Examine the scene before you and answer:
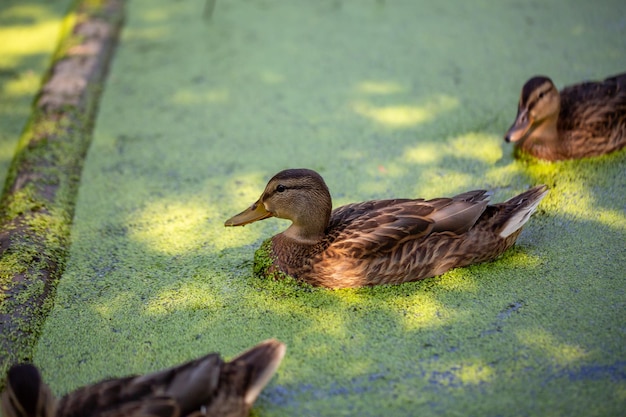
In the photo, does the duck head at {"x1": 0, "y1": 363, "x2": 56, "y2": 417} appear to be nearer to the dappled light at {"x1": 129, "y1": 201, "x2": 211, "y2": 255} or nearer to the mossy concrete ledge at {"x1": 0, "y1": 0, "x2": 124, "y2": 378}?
the mossy concrete ledge at {"x1": 0, "y1": 0, "x2": 124, "y2": 378}

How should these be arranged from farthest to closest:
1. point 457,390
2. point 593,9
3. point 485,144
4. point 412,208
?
point 593,9 → point 485,144 → point 412,208 → point 457,390

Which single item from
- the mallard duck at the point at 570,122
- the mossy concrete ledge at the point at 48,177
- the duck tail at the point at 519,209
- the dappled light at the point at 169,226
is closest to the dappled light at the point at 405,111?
the mallard duck at the point at 570,122

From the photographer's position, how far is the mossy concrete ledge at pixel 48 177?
3.00m

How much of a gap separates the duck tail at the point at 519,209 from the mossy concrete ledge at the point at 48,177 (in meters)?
2.14

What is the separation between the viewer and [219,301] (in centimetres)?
307

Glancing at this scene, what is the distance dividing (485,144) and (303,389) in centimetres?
218

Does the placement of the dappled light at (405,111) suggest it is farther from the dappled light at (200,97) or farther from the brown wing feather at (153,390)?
the brown wing feather at (153,390)

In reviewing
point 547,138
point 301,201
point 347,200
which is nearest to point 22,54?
point 347,200

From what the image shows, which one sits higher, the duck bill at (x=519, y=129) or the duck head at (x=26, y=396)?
the duck bill at (x=519, y=129)

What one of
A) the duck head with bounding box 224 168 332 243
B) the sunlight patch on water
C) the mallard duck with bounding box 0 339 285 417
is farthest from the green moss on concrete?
the sunlight patch on water

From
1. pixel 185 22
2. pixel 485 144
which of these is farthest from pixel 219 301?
pixel 185 22

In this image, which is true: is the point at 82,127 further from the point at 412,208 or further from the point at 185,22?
the point at 412,208

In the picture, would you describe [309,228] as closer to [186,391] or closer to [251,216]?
[251,216]

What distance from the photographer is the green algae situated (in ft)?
8.68
